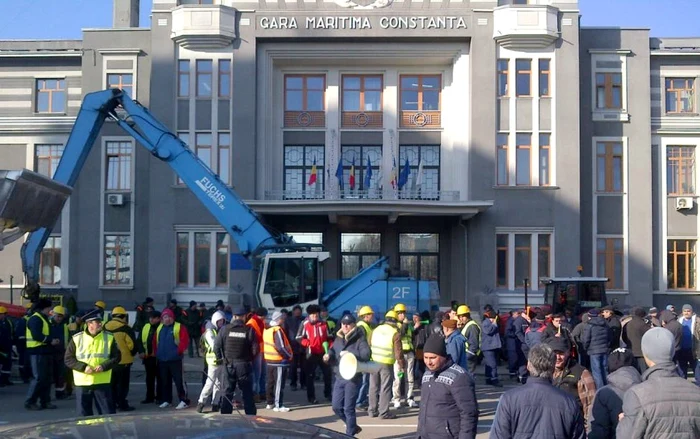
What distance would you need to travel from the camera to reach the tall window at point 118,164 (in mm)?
34812

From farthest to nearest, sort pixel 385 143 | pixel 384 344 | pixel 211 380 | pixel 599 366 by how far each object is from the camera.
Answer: pixel 385 143 < pixel 599 366 < pixel 384 344 < pixel 211 380

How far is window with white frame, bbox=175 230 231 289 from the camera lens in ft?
109

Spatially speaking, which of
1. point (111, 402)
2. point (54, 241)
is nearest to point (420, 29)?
point (54, 241)

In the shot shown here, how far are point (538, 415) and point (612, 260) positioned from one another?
30.1 metres

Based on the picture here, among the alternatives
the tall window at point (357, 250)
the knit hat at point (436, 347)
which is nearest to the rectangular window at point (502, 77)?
the tall window at point (357, 250)

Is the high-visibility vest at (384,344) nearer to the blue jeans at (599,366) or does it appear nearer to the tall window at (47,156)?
the blue jeans at (599,366)

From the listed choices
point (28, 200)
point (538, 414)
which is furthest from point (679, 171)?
point (538, 414)

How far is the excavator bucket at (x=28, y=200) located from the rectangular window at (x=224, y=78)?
76.0 feet

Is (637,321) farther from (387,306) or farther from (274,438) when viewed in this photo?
(274,438)

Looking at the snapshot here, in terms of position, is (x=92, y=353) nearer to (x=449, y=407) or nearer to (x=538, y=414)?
(x=449, y=407)

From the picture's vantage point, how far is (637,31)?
33.8 m

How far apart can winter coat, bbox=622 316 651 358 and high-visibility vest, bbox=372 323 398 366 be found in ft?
15.7

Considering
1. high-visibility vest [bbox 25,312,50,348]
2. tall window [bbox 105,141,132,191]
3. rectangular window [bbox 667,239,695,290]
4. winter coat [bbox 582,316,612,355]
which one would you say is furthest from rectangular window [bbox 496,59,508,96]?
high-visibility vest [bbox 25,312,50,348]

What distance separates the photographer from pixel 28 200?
9.62m
